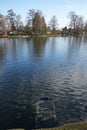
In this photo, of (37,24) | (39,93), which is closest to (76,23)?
(37,24)

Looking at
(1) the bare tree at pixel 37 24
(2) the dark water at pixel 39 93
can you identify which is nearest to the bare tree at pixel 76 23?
(1) the bare tree at pixel 37 24

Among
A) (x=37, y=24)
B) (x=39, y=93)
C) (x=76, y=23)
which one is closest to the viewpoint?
(x=39, y=93)

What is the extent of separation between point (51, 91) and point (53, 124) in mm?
5353

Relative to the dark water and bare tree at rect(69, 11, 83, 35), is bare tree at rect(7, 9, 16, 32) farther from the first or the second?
the dark water

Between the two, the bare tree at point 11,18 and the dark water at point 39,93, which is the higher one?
the bare tree at point 11,18

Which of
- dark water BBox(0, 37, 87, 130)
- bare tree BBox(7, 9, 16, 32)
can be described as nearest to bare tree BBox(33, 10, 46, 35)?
bare tree BBox(7, 9, 16, 32)

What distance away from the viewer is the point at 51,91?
1619 cm

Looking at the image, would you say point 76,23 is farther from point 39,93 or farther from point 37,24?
point 39,93

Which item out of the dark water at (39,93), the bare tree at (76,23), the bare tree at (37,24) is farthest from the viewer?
the bare tree at (76,23)

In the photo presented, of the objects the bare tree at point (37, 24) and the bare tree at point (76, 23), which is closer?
the bare tree at point (37, 24)

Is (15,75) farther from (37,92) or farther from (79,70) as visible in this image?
(79,70)

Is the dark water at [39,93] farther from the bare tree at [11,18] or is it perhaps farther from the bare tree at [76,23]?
the bare tree at [76,23]

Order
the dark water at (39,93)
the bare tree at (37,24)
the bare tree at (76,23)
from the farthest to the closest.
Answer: the bare tree at (76,23) → the bare tree at (37,24) → the dark water at (39,93)

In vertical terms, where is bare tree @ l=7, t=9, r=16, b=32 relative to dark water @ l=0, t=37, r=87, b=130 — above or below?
above
